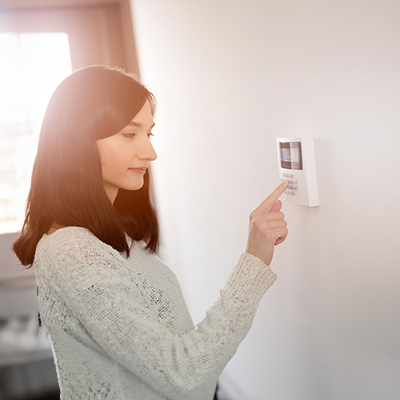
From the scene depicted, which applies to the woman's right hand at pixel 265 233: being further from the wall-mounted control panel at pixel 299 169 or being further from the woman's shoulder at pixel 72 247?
the woman's shoulder at pixel 72 247

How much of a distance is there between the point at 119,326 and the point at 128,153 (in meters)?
0.30

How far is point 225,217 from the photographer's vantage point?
1197 millimetres

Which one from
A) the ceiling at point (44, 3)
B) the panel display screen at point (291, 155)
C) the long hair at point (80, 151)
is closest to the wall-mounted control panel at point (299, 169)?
the panel display screen at point (291, 155)

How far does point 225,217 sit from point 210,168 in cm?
16

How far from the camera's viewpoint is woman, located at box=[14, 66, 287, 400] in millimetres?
609

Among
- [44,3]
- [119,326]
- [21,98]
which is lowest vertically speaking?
[119,326]

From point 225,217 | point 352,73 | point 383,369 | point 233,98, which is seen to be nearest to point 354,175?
point 352,73

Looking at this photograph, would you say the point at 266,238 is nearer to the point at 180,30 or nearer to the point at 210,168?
the point at 210,168

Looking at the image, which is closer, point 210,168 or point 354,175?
point 354,175

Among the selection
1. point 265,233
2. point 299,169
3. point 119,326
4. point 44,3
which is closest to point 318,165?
point 299,169

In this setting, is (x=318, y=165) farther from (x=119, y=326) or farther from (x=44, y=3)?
(x=44, y=3)

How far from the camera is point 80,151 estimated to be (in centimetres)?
73

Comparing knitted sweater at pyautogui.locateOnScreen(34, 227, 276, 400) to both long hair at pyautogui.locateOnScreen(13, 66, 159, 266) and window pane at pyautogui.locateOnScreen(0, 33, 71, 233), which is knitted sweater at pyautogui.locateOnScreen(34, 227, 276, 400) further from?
window pane at pyautogui.locateOnScreen(0, 33, 71, 233)

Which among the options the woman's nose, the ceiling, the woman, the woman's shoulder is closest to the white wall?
the woman
